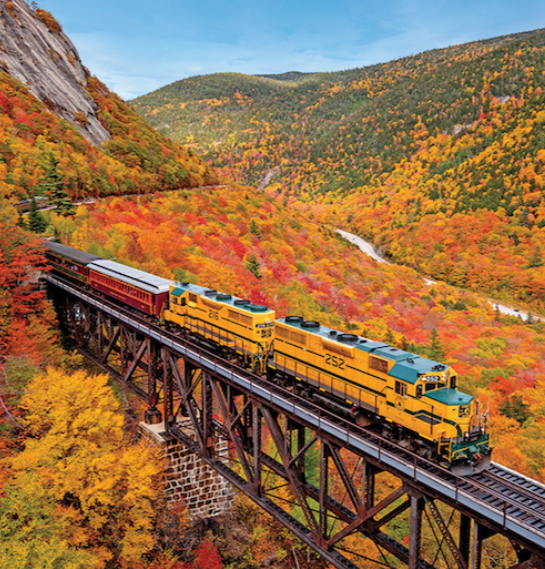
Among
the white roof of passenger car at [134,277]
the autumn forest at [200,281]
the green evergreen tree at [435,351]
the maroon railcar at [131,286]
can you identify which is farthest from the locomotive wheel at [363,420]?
the green evergreen tree at [435,351]

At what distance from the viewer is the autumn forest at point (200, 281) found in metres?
25.3

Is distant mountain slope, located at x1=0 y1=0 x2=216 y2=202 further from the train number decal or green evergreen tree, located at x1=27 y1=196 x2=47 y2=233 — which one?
the train number decal

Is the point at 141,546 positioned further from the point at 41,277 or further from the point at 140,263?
the point at 140,263

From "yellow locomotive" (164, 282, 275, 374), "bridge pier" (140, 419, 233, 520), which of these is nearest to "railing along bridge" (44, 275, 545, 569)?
"bridge pier" (140, 419, 233, 520)

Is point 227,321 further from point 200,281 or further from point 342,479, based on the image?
point 200,281

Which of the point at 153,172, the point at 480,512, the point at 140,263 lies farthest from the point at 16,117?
the point at 480,512

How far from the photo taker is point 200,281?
58094mm

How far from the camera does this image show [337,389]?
21.7 meters

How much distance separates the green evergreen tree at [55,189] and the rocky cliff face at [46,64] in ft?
98.0

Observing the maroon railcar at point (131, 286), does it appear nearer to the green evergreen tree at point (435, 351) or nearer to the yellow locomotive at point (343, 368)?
the yellow locomotive at point (343, 368)

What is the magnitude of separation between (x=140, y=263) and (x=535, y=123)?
15727 centimetres

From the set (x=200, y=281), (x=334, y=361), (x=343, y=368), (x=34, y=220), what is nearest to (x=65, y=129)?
(x=34, y=220)

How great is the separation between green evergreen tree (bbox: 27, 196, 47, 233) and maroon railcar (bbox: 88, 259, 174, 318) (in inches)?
713

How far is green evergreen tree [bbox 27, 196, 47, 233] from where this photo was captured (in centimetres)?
5234
